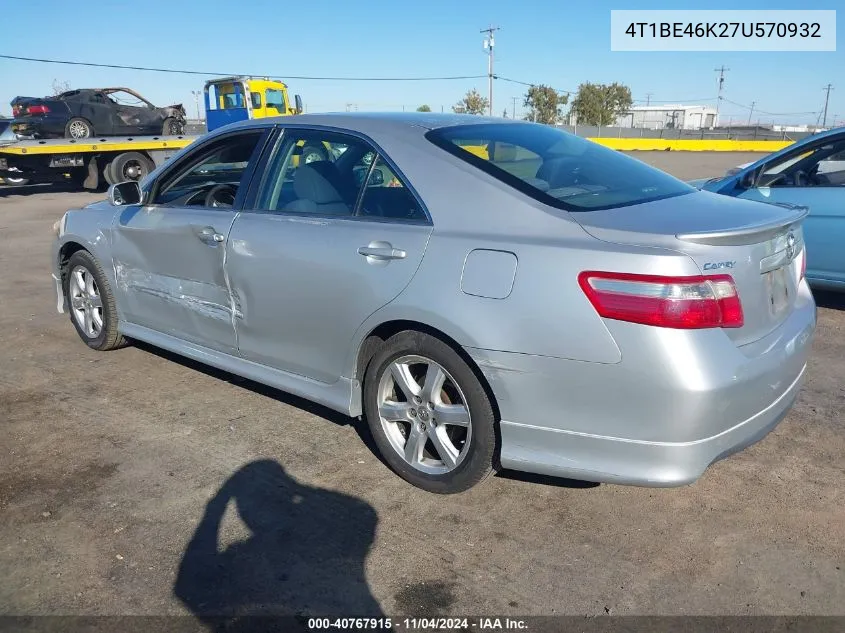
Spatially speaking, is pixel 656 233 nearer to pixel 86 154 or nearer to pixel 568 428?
Answer: pixel 568 428

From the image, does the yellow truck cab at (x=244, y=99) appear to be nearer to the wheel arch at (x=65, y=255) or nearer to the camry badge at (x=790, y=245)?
the wheel arch at (x=65, y=255)

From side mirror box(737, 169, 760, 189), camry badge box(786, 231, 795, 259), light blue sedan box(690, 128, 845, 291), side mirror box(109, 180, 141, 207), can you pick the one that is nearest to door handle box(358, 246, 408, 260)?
camry badge box(786, 231, 795, 259)

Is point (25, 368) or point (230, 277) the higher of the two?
point (230, 277)

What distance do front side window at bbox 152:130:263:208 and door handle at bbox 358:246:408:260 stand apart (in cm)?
110

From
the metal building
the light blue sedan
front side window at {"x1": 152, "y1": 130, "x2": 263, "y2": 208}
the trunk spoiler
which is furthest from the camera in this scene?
the metal building

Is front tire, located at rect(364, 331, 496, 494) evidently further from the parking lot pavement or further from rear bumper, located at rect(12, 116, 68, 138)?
rear bumper, located at rect(12, 116, 68, 138)

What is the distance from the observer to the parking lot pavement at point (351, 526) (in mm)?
2492

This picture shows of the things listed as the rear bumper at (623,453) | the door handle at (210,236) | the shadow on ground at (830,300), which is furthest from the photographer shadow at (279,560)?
the shadow on ground at (830,300)

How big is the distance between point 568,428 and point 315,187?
1798 millimetres

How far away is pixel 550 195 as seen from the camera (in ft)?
9.43

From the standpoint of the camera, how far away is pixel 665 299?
2.42 metres

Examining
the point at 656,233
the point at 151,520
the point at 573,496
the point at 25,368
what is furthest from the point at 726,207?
Result: the point at 25,368

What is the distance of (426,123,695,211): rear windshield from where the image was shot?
296 cm

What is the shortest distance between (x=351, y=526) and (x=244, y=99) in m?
19.7
